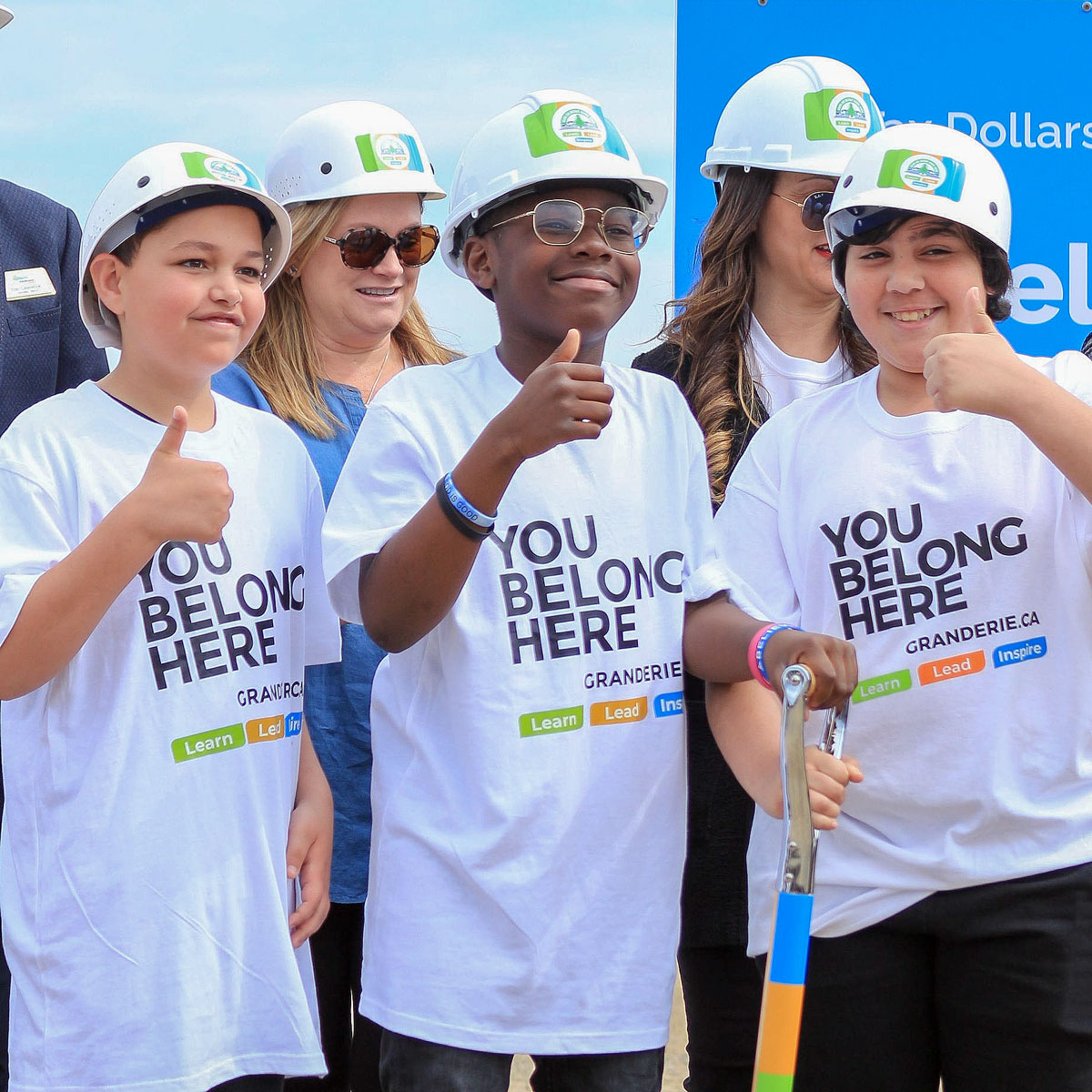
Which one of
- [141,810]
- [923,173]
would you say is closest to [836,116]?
[923,173]

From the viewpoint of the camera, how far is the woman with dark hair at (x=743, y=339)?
2.79 meters

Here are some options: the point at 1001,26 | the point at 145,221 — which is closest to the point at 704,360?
the point at 145,221

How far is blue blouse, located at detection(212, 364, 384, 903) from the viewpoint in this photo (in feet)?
9.46

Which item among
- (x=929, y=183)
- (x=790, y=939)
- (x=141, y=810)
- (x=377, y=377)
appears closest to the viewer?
(x=790, y=939)

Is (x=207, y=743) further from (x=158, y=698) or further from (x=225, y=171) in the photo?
(x=225, y=171)

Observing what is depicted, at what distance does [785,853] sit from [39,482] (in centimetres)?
122

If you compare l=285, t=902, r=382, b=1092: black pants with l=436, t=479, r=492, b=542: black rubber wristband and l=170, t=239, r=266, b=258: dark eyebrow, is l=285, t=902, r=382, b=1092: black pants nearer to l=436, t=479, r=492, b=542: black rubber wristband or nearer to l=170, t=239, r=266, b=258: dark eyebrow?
l=436, t=479, r=492, b=542: black rubber wristband

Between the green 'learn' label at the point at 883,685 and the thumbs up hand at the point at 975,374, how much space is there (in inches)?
16.1

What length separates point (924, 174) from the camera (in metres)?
2.29

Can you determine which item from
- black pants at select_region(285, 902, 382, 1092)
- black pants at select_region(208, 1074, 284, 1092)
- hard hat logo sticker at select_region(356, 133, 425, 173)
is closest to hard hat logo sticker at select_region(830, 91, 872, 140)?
hard hat logo sticker at select_region(356, 133, 425, 173)

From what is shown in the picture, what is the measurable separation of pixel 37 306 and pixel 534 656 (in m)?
1.50

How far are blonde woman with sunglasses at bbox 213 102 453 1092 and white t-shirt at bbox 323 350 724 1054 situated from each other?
668mm

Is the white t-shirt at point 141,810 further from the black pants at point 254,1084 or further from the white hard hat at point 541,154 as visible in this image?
the white hard hat at point 541,154

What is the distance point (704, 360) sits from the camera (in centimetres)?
304
